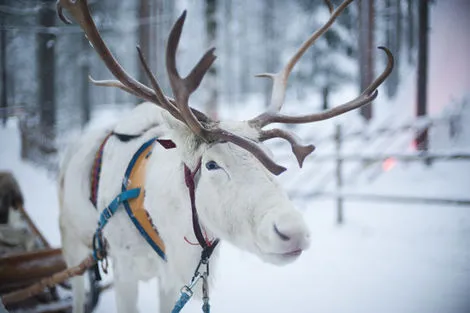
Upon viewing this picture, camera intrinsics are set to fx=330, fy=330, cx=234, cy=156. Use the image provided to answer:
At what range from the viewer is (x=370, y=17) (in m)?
8.66

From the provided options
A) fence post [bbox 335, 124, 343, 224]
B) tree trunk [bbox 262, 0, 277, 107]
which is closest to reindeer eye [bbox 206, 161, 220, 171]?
fence post [bbox 335, 124, 343, 224]

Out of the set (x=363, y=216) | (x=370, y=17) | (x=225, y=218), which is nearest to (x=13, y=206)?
(x=225, y=218)

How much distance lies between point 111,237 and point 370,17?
883 cm

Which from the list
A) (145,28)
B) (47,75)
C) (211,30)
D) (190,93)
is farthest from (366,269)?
(47,75)

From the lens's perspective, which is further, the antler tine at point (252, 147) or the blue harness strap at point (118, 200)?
the blue harness strap at point (118, 200)

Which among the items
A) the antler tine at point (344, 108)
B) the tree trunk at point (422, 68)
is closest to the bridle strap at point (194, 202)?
the antler tine at point (344, 108)

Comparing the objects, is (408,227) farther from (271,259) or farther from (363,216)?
(271,259)

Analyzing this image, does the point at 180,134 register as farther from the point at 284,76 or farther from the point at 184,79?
the point at 284,76

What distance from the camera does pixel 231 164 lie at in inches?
61.9

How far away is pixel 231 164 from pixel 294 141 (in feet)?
1.24

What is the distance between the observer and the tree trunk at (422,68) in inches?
312

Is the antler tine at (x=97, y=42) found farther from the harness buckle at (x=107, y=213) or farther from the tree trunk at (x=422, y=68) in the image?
the tree trunk at (x=422, y=68)

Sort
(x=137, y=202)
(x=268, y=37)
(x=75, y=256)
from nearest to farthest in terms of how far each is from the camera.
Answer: (x=137, y=202)
(x=75, y=256)
(x=268, y=37)

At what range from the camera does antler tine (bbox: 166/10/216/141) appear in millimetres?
1388
